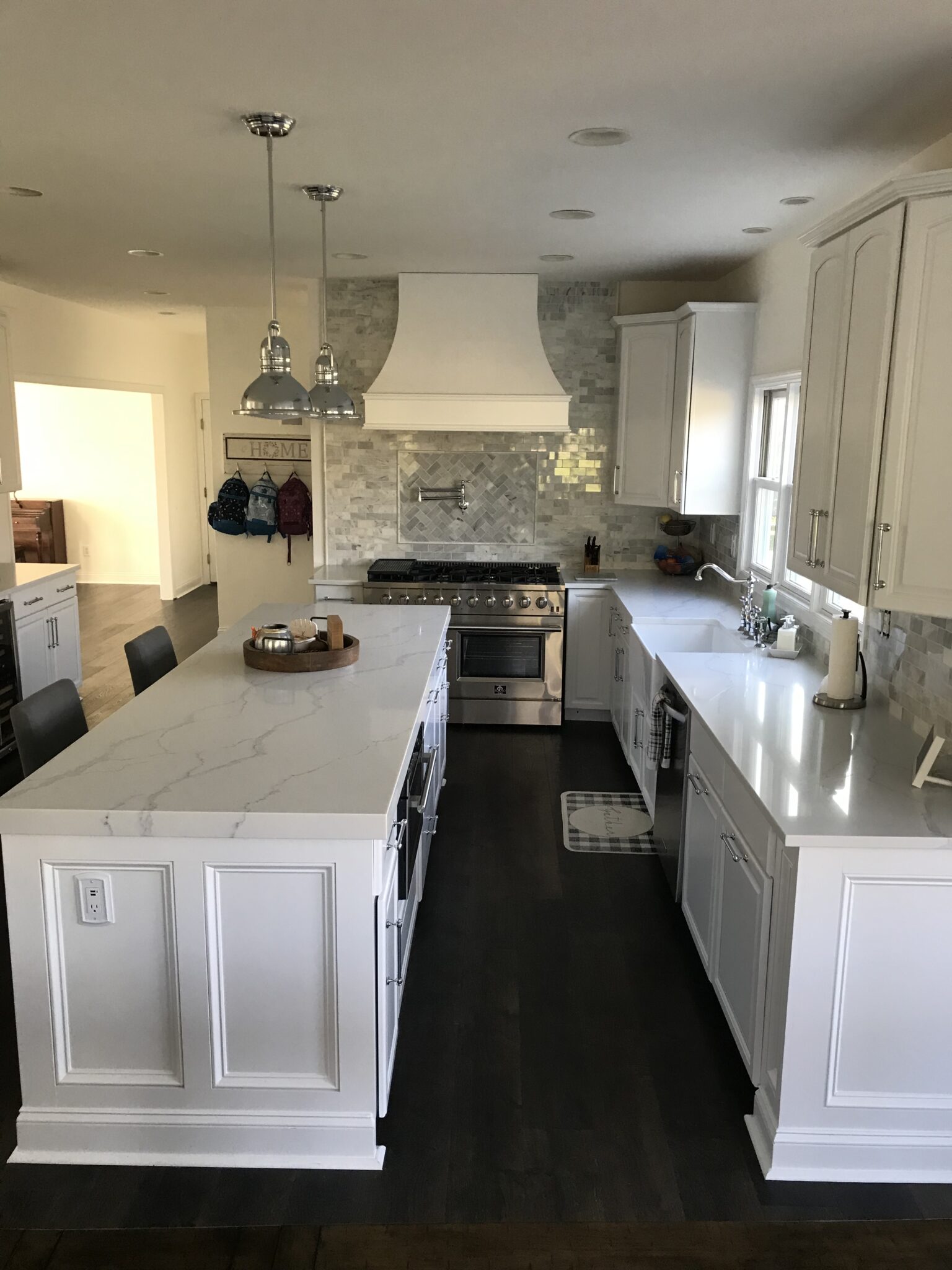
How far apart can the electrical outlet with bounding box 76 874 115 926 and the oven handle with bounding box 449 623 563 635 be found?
3.63m

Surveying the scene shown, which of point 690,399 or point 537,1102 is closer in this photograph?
point 537,1102

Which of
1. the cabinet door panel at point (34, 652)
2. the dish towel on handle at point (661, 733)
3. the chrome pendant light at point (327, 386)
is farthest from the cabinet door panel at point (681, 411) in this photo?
the cabinet door panel at point (34, 652)

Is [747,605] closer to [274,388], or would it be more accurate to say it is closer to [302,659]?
[302,659]

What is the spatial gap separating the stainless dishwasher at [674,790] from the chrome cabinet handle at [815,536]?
65cm

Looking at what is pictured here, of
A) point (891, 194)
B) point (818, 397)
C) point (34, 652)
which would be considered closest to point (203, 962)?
point (818, 397)

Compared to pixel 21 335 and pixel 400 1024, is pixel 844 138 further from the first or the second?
pixel 21 335

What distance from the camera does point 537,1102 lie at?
2670 millimetres

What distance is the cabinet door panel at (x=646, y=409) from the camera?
5668mm

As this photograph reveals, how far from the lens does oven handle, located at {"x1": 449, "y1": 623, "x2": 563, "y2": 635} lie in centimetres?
584

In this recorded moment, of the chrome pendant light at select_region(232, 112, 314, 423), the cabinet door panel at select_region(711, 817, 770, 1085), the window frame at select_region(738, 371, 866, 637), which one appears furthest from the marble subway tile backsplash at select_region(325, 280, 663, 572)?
the cabinet door panel at select_region(711, 817, 770, 1085)

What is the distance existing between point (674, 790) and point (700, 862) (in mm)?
448

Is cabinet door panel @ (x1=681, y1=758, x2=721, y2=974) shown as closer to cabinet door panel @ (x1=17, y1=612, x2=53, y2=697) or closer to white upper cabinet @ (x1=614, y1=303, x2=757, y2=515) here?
white upper cabinet @ (x1=614, y1=303, x2=757, y2=515)

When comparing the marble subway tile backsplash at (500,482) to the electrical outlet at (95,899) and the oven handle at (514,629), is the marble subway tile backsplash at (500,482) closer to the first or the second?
the oven handle at (514,629)

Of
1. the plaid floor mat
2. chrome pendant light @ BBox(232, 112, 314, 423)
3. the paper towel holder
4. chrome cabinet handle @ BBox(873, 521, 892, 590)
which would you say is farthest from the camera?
the plaid floor mat
